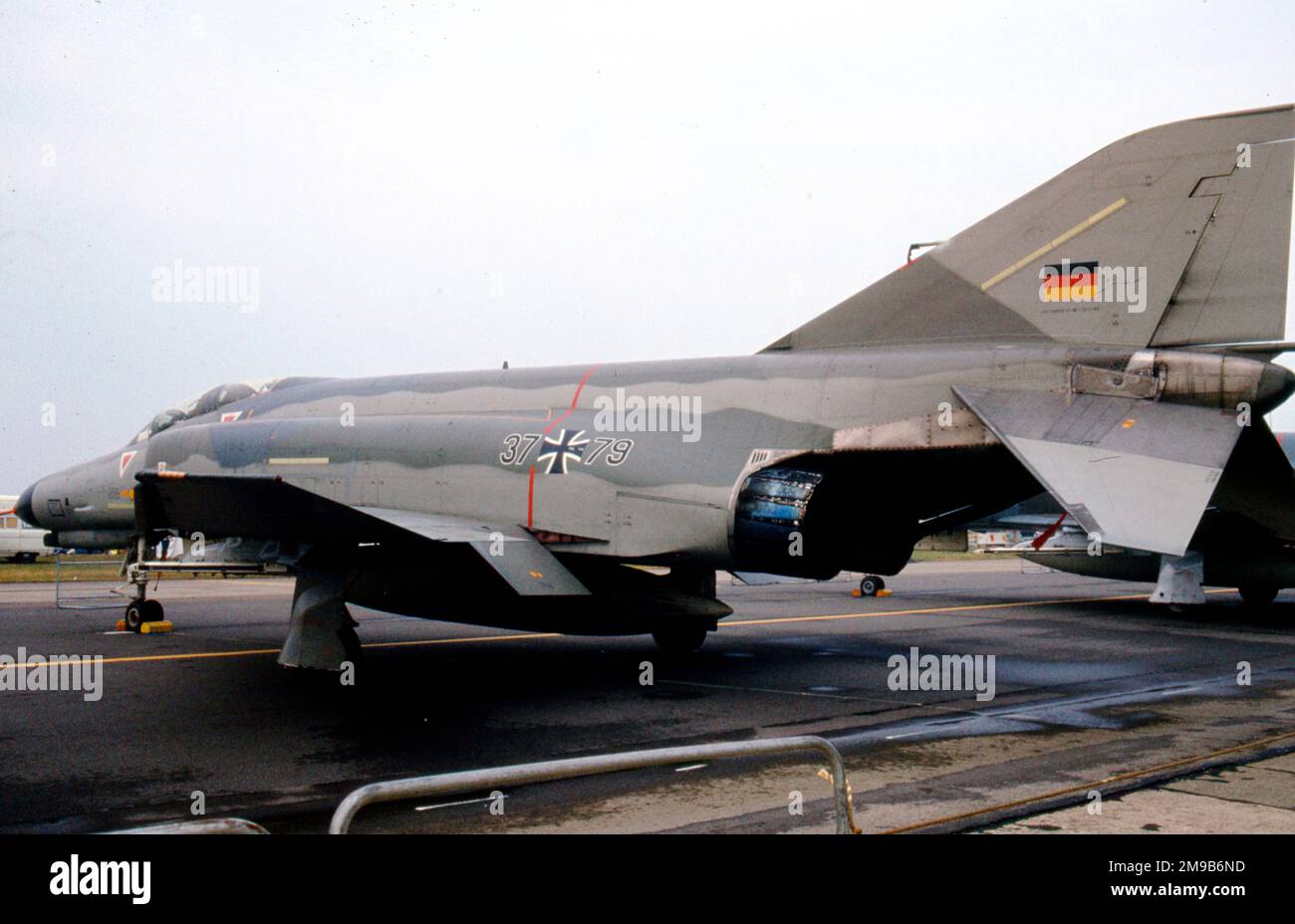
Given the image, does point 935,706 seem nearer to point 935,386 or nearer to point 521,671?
point 935,386

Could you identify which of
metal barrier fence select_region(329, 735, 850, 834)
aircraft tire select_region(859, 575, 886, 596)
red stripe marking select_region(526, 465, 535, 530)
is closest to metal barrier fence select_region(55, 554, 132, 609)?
red stripe marking select_region(526, 465, 535, 530)

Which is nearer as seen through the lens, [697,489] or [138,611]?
[697,489]

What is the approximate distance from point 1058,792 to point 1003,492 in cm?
427

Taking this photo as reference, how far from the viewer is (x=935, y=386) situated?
9.16 m

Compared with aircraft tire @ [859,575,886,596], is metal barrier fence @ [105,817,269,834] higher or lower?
higher

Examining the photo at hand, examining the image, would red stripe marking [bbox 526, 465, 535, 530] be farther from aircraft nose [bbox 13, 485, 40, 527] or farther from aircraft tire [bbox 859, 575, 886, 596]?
aircraft tire [bbox 859, 575, 886, 596]

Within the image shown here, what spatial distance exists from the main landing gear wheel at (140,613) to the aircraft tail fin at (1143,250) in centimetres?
1152

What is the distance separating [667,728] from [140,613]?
989 centimetres

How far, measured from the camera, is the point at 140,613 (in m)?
15.2

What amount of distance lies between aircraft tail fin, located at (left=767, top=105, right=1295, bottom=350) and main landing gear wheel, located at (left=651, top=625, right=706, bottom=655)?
185 inches

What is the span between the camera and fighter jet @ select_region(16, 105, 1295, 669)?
27.3ft

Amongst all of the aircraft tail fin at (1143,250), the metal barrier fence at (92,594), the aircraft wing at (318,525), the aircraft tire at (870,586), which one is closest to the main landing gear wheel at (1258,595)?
the aircraft tire at (870,586)

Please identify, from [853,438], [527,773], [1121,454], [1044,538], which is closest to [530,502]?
[853,438]
